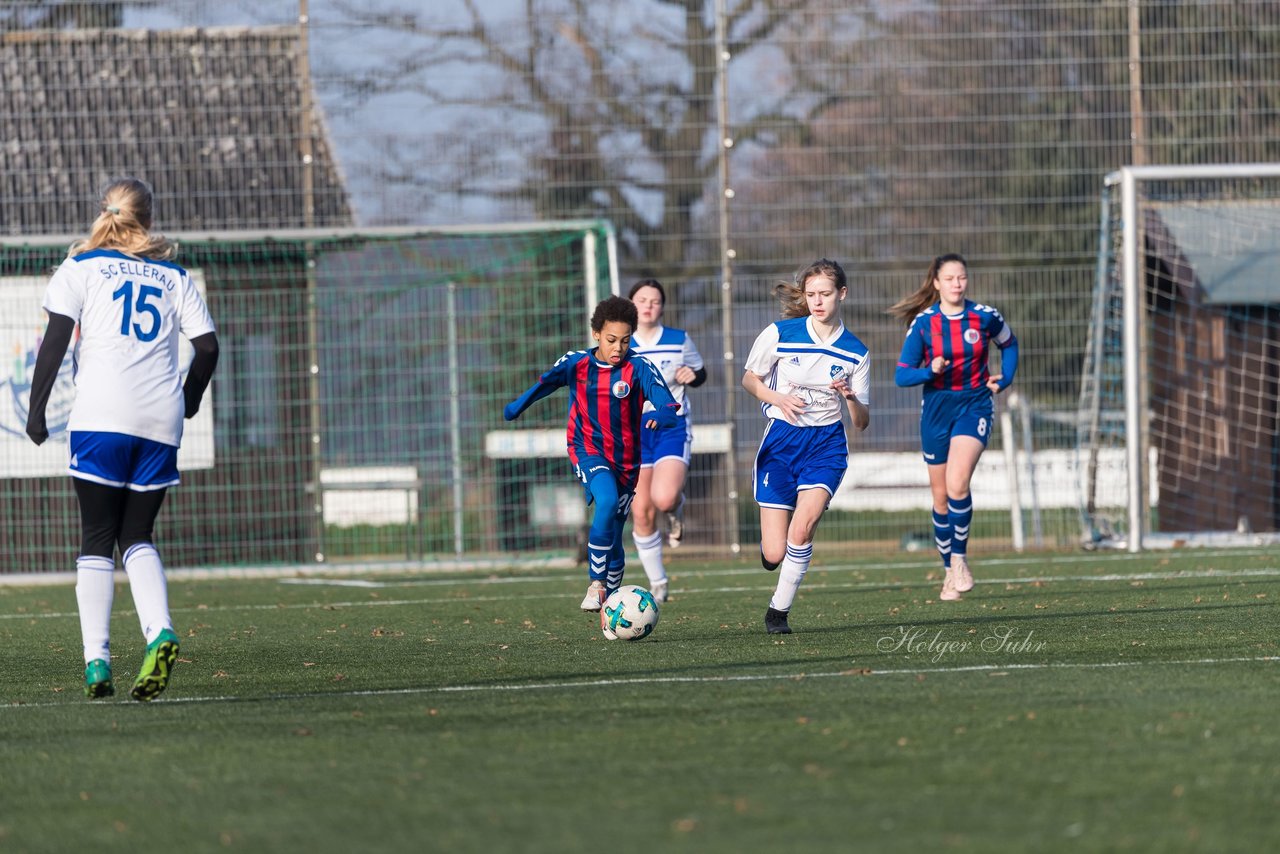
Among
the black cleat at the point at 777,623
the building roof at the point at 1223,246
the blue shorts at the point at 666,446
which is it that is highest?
the building roof at the point at 1223,246

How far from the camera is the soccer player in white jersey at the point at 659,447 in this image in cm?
952

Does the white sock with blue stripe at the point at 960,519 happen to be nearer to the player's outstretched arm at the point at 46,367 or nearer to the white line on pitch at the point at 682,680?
the white line on pitch at the point at 682,680

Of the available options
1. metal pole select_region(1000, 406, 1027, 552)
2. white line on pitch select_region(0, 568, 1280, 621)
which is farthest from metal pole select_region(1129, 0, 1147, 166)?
white line on pitch select_region(0, 568, 1280, 621)

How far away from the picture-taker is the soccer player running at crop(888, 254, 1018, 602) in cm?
961

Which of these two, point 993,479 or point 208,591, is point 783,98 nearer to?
point 993,479

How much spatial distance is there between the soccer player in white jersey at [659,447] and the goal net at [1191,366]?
5695 millimetres

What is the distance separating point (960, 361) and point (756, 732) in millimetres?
5437

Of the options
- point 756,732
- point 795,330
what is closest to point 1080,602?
point 795,330

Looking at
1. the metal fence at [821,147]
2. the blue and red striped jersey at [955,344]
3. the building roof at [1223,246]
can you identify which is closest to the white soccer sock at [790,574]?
the blue and red striped jersey at [955,344]

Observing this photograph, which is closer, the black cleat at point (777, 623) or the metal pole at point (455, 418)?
the black cleat at point (777, 623)

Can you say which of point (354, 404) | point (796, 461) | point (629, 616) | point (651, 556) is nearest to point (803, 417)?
point (796, 461)

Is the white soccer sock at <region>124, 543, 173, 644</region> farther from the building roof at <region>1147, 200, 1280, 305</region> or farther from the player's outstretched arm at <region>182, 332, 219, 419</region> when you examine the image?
the building roof at <region>1147, 200, 1280, 305</region>

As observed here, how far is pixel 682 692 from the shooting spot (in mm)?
5586

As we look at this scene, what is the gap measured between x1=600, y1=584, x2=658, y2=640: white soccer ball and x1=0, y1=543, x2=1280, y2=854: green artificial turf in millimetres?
71
